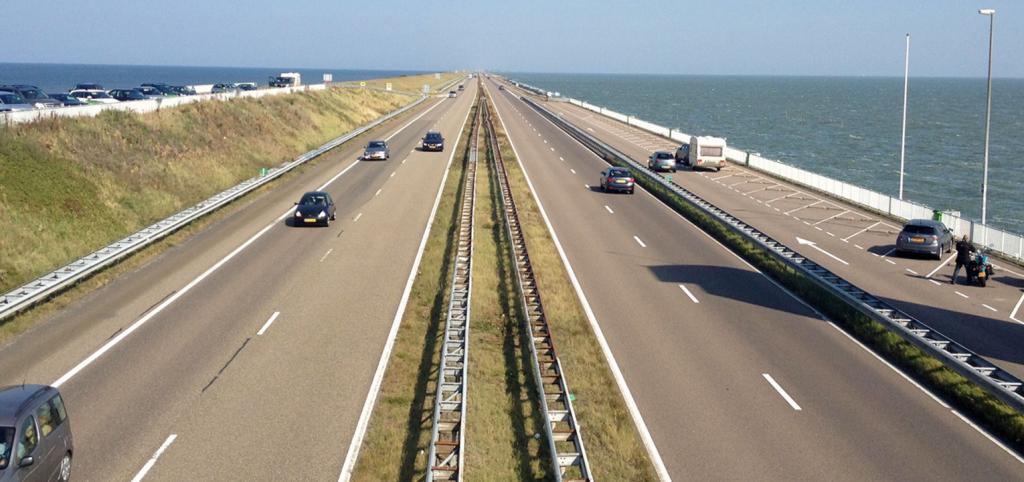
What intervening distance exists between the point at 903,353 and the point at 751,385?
437 centimetres

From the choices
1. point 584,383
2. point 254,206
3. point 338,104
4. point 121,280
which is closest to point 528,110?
point 338,104

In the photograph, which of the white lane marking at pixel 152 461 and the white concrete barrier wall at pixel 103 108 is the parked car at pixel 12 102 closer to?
the white concrete barrier wall at pixel 103 108

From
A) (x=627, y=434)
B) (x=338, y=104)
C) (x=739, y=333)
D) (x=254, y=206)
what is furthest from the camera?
(x=338, y=104)

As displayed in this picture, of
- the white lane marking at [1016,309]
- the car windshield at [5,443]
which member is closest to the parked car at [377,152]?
the white lane marking at [1016,309]

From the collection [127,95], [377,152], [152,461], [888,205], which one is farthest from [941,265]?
[127,95]

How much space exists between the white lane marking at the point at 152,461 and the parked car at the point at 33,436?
0.98m

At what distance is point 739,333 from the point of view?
22531 millimetres

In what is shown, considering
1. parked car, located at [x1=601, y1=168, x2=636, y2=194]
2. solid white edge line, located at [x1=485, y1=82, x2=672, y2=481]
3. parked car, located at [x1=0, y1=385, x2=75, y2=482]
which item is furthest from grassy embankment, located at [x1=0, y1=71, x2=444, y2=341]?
parked car, located at [x1=601, y1=168, x2=636, y2=194]

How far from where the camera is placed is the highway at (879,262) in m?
23.8

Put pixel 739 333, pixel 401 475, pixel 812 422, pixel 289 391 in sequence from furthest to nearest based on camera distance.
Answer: pixel 739 333
pixel 289 391
pixel 812 422
pixel 401 475

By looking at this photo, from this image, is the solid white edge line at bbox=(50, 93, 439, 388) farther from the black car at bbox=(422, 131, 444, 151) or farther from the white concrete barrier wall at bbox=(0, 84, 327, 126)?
the black car at bbox=(422, 131, 444, 151)

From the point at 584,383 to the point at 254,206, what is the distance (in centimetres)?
2668

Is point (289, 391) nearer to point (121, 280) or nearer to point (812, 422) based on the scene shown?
point (812, 422)

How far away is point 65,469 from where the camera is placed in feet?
44.7
